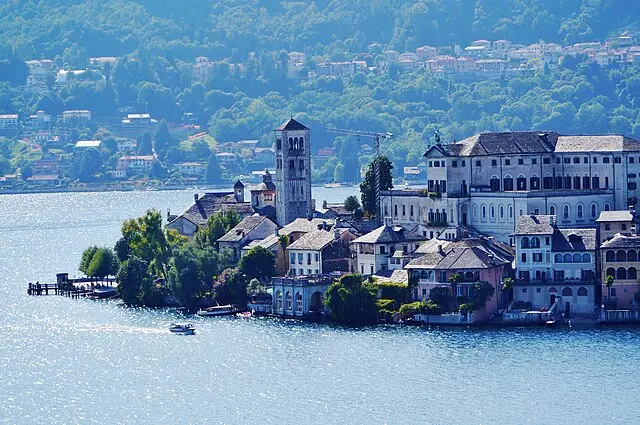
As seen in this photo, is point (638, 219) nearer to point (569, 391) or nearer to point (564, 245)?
point (564, 245)

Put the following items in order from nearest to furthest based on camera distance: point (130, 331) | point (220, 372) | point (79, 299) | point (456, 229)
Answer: point (220, 372), point (130, 331), point (456, 229), point (79, 299)

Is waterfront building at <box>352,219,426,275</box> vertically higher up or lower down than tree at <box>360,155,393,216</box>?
lower down

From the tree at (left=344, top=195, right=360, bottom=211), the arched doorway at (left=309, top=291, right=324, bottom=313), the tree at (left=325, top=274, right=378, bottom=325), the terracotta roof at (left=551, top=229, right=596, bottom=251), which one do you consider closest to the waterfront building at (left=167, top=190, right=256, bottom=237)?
the tree at (left=344, top=195, right=360, bottom=211)

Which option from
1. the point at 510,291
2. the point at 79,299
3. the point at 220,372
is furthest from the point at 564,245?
the point at 79,299

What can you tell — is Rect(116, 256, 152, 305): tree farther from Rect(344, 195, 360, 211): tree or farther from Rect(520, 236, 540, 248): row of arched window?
Rect(520, 236, 540, 248): row of arched window

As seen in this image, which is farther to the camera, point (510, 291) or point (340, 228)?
point (340, 228)

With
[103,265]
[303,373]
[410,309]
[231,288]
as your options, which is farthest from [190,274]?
[303,373]
